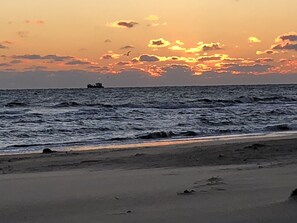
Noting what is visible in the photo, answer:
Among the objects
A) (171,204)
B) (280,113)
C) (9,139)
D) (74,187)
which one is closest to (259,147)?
(74,187)

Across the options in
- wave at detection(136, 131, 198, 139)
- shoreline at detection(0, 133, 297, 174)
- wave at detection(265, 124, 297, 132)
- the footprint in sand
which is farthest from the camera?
wave at detection(265, 124, 297, 132)

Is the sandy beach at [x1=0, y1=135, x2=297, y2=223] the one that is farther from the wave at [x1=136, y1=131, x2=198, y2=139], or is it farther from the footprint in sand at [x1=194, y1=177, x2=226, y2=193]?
the wave at [x1=136, y1=131, x2=198, y2=139]

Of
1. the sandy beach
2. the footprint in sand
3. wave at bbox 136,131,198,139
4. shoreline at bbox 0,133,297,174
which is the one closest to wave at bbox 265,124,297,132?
wave at bbox 136,131,198,139

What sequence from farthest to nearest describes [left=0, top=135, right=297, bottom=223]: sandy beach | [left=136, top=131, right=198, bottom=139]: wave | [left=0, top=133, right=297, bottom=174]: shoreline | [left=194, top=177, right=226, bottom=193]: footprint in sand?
[left=136, top=131, right=198, bottom=139]: wave → [left=0, top=133, right=297, bottom=174]: shoreline → [left=194, top=177, right=226, bottom=193]: footprint in sand → [left=0, top=135, right=297, bottom=223]: sandy beach

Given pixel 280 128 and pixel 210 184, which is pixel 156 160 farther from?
pixel 280 128

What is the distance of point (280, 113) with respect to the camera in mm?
30938

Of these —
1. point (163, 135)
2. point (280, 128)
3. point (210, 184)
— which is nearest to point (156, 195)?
point (210, 184)

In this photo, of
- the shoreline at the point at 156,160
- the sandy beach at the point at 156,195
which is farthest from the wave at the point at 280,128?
the sandy beach at the point at 156,195

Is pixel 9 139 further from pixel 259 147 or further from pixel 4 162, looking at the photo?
pixel 259 147

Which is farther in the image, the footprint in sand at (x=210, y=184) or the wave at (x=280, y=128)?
the wave at (x=280, y=128)

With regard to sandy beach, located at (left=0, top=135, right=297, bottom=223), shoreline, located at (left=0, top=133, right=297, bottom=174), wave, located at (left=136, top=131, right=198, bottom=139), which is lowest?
wave, located at (left=136, top=131, right=198, bottom=139)

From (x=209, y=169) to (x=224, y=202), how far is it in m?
2.72

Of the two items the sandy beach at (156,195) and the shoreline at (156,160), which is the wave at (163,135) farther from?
the sandy beach at (156,195)

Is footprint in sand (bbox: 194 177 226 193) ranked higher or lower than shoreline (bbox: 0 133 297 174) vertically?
higher
